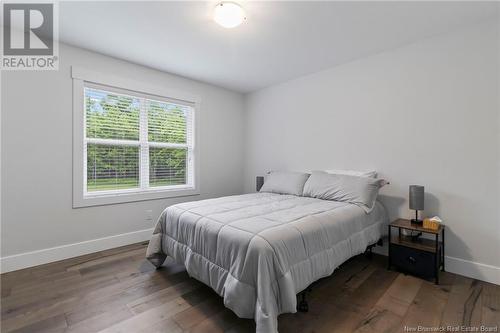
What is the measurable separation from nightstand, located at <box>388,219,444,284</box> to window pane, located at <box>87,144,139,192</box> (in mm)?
3318

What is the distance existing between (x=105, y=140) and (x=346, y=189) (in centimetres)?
304

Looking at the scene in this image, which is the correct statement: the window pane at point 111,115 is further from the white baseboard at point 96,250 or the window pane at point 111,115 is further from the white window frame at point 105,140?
the white baseboard at point 96,250

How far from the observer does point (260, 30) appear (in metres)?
2.37

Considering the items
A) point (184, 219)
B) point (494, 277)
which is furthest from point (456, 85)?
point (184, 219)

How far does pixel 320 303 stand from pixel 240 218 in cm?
93

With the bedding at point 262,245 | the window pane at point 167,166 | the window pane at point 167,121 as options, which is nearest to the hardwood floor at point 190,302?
the bedding at point 262,245

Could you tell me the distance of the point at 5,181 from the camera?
2324mm

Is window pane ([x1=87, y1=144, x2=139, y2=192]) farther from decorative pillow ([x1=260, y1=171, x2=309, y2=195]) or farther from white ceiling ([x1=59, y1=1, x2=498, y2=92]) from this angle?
decorative pillow ([x1=260, y1=171, x2=309, y2=195])

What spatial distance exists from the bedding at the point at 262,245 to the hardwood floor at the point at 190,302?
8.8 inches

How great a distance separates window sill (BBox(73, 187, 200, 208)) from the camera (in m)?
2.80

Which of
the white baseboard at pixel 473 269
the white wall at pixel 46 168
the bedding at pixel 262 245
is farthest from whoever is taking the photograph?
the white wall at pixel 46 168

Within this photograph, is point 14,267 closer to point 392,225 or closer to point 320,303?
point 320,303

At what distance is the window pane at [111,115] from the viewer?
290 cm

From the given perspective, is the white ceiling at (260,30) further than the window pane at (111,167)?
No
